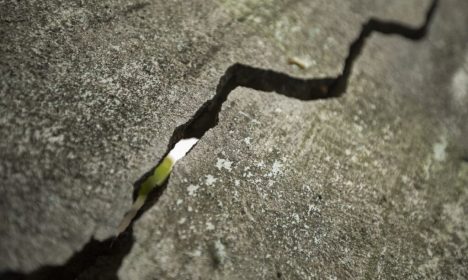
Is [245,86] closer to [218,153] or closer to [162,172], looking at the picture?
[218,153]

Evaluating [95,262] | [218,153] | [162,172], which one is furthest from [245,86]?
[95,262]

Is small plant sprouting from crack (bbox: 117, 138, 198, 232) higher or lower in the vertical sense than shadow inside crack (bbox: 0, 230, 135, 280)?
higher

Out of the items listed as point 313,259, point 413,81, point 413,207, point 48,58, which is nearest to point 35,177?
point 48,58

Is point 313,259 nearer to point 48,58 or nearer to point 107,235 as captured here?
point 107,235

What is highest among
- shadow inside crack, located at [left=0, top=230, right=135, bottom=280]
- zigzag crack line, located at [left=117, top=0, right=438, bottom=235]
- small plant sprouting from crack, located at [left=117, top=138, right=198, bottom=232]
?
zigzag crack line, located at [left=117, top=0, right=438, bottom=235]

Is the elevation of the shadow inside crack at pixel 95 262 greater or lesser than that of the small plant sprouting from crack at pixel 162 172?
lesser

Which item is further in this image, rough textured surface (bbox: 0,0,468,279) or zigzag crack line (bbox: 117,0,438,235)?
zigzag crack line (bbox: 117,0,438,235)
